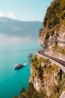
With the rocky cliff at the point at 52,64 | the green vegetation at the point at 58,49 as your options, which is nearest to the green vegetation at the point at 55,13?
the rocky cliff at the point at 52,64

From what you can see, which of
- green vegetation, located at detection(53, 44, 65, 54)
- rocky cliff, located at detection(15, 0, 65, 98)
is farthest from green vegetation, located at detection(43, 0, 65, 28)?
green vegetation, located at detection(53, 44, 65, 54)

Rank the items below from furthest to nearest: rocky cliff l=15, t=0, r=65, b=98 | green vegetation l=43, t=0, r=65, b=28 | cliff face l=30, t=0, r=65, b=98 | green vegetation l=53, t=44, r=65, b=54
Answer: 1. green vegetation l=43, t=0, r=65, b=28
2. green vegetation l=53, t=44, r=65, b=54
3. rocky cliff l=15, t=0, r=65, b=98
4. cliff face l=30, t=0, r=65, b=98

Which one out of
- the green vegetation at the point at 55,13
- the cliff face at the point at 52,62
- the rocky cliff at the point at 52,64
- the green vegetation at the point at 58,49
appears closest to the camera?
the cliff face at the point at 52,62

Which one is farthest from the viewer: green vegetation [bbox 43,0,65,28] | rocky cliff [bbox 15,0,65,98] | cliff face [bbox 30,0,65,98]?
green vegetation [bbox 43,0,65,28]

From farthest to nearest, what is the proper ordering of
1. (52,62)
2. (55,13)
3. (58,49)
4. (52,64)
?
(55,13) < (58,49) < (52,62) < (52,64)

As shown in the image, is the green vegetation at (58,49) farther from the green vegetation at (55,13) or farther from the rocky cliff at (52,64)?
the green vegetation at (55,13)

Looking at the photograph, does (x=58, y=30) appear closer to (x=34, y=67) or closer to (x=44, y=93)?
(x=34, y=67)

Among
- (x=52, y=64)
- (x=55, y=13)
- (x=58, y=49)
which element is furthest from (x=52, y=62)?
(x=55, y=13)

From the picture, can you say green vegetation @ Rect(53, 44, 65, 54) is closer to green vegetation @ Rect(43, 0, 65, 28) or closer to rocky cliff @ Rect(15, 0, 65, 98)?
rocky cliff @ Rect(15, 0, 65, 98)

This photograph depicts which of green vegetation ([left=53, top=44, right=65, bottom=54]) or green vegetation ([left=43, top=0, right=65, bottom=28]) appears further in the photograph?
green vegetation ([left=43, top=0, right=65, bottom=28])

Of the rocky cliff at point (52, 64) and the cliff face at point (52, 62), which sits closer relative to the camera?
the cliff face at point (52, 62)

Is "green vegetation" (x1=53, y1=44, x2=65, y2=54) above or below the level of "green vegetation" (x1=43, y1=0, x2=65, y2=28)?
below

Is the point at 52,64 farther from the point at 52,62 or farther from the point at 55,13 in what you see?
the point at 55,13

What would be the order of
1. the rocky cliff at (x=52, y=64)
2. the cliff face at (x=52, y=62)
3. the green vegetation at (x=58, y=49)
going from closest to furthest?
the cliff face at (x=52, y=62) < the rocky cliff at (x=52, y=64) < the green vegetation at (x=58, y=49)
